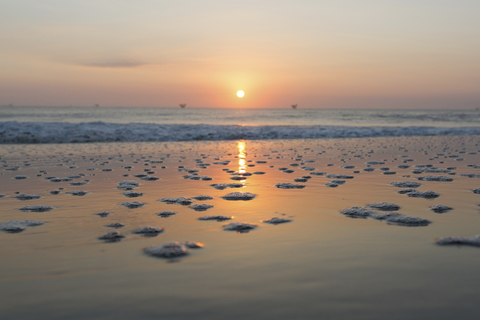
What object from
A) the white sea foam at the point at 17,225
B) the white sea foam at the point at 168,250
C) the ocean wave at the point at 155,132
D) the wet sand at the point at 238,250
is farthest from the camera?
the ocean wave at the point at 155,132

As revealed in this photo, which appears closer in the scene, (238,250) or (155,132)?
(238,250)

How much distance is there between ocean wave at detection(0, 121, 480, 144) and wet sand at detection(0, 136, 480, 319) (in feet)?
44.0

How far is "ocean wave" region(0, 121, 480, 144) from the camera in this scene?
18675 millimetres

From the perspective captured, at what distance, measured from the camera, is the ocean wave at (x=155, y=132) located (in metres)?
18.7

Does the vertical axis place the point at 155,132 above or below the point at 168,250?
above

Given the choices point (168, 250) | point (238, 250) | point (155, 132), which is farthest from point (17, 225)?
point (155, 132)

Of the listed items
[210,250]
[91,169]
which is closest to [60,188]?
[91,169]

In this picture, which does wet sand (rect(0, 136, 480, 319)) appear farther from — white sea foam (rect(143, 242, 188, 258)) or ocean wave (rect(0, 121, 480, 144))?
ocean wave (rect(0, 121, 480, 144))

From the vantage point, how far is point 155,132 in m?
21.2

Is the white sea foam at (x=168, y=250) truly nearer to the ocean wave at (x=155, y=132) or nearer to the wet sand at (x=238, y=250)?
the wet sand at (x=238, y=250)

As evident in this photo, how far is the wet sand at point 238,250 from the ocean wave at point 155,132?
1341 cm

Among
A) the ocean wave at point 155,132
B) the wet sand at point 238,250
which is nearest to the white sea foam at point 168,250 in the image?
the wet sand at point 238,250

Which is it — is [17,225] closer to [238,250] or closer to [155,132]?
[238,250]

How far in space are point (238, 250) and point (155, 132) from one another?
18787mm
